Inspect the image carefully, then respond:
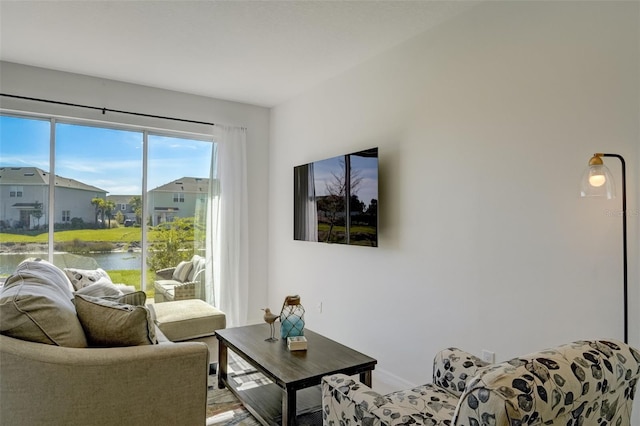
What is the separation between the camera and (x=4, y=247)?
11.4ft

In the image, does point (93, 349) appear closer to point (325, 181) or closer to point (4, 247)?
point (325, 181)

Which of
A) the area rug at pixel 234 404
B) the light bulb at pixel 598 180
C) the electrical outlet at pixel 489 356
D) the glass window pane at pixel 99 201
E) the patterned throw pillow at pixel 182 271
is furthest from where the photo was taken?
the patterned throw pillow at pixel 182 271

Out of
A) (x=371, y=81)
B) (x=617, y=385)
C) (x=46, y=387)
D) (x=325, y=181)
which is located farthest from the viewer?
(x=325, y=181)

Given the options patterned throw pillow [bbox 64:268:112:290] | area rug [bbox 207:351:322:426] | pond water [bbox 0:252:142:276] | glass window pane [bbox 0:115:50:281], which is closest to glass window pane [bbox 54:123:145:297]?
pond water [bbox 0:252:142:276]

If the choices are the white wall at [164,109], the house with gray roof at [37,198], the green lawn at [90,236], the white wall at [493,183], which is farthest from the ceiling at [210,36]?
the green lawn at [90,236]

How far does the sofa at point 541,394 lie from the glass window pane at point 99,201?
3.22 metres

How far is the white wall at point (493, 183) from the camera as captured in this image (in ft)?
6.11

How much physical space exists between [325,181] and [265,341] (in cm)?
155

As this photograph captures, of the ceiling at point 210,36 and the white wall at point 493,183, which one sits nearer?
the white wall at point 493,183

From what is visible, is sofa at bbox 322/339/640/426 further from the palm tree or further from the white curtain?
the palm tree

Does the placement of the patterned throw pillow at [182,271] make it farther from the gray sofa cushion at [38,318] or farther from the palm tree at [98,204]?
the gray sofa cushion at [38,318]

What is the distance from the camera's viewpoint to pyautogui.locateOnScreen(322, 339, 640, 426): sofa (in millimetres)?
980

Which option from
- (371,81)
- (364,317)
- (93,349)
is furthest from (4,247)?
(371,81)

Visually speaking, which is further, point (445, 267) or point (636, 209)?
point (445, 267)
